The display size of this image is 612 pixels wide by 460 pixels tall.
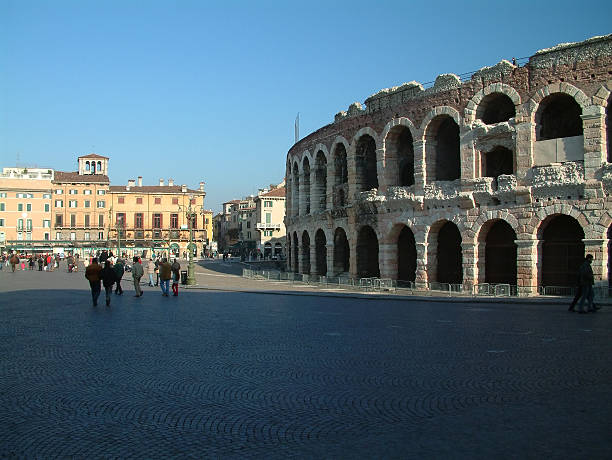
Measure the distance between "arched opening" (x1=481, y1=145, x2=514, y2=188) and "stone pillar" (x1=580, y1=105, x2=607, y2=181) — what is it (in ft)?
17.7

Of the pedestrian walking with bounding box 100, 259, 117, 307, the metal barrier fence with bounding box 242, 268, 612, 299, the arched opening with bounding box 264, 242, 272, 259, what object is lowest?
the metal barrier fence with bounding box 242, 268, 612, 299

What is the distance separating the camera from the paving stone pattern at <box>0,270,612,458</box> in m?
6.22

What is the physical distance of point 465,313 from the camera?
19.0 metres

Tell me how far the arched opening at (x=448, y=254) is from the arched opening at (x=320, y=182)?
1141 cm

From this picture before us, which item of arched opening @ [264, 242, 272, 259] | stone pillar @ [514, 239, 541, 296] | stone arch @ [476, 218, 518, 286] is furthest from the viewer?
arched opening @ [264, 242, 272, 259]

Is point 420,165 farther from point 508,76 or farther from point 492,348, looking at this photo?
point 492,348

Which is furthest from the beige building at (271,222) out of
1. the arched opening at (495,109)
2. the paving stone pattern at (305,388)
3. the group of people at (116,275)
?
the paving stone pattern at (305,388)

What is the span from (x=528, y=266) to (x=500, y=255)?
10.0ft

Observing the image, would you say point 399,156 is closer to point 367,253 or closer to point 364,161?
point 364,161

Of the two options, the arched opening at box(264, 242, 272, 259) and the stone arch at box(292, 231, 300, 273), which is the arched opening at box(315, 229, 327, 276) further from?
the arched opening at box(264, 242, 272, 259)

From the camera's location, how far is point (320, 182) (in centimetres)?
4184

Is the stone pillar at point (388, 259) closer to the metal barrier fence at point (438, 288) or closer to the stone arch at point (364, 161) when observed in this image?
the metal barrier fence at point (438, 288)

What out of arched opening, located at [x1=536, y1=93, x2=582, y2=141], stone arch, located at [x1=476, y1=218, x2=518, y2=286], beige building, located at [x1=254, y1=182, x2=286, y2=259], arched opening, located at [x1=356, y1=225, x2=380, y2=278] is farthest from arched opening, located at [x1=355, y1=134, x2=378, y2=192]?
beige building, located at [x1=254, y1=182, x2=286, y2=259]

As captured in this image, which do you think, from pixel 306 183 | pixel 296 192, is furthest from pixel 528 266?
pixel 296 192
